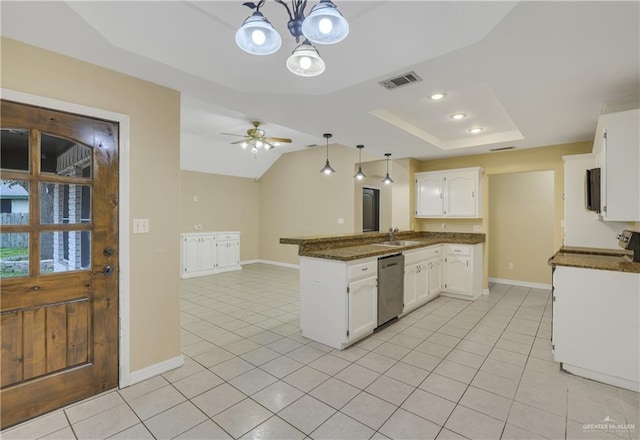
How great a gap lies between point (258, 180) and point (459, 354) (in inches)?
267

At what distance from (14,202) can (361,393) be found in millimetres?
2677

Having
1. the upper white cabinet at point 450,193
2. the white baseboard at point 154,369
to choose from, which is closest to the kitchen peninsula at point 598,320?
the upper white cabinet at point 450,193

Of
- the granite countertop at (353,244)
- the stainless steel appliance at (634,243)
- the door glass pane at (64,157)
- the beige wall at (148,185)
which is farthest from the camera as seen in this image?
the granite countertop at (353,244)

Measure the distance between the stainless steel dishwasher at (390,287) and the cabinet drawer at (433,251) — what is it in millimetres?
893

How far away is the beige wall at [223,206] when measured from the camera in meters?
6.98

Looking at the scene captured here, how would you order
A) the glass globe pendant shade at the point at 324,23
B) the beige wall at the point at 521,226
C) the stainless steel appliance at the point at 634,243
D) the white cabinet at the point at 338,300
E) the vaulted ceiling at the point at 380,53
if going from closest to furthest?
the glass globe pendant shade at the point at 324,23 → the vaulted ceiling at the point at 380,53 → the stainless steel appliance at the point at 634,243 → the white cabinet at the point at 338,300 → the beige wall at the point at 521,226

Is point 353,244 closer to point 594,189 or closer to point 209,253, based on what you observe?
point 594,189

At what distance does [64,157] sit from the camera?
2.11m

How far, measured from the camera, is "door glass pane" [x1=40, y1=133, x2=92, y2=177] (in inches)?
79.7

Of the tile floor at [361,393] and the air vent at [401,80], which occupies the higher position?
the air vent at [401,80]

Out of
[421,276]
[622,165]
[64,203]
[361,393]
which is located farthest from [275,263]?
[622,165]

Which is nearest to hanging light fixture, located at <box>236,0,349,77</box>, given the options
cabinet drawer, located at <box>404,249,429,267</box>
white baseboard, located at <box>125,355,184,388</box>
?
white baseboard, located at <box>125,355,184,388</box>

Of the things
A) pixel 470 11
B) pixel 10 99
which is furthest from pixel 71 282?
pixel 470 11

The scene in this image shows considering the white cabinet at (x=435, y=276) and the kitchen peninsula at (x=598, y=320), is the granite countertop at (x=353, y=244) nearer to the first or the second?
the white cabinet at (x=435, y=276)
